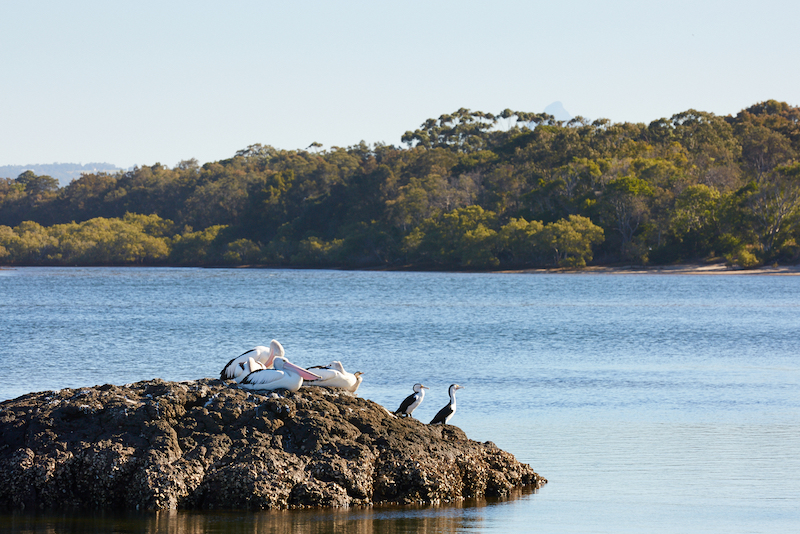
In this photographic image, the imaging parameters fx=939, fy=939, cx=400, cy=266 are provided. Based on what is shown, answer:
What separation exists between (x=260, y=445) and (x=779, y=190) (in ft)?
273

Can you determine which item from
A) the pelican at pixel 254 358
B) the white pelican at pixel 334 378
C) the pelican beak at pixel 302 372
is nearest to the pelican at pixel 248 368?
the pelican at pixel 254 358

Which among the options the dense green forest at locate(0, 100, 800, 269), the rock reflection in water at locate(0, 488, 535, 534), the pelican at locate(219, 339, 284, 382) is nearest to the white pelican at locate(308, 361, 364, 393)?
the pelican at locate(219, 339, 284, 382)

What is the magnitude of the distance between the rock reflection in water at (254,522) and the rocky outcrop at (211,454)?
15cm

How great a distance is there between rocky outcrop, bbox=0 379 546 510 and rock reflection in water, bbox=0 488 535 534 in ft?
0.50

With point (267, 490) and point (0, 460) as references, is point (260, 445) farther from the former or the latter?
point (0, 460)

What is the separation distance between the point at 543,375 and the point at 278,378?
13.1 metres

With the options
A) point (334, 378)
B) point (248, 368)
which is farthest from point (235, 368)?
point (334, 378)

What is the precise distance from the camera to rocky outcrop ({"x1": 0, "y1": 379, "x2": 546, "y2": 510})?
9.44 metres

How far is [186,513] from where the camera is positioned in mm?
9359

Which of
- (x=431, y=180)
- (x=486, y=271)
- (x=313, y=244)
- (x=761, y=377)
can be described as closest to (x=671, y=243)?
(x=486, y=271)

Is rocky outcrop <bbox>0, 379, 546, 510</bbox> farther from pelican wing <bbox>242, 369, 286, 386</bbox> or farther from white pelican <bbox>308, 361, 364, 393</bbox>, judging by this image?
white pelican <bbox>308, 361, 364, 393</bbox>

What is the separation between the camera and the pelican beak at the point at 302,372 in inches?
406

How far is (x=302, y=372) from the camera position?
10.4 metres

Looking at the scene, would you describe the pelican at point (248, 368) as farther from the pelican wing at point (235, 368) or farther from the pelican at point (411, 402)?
the pelican at point (411, 402)
